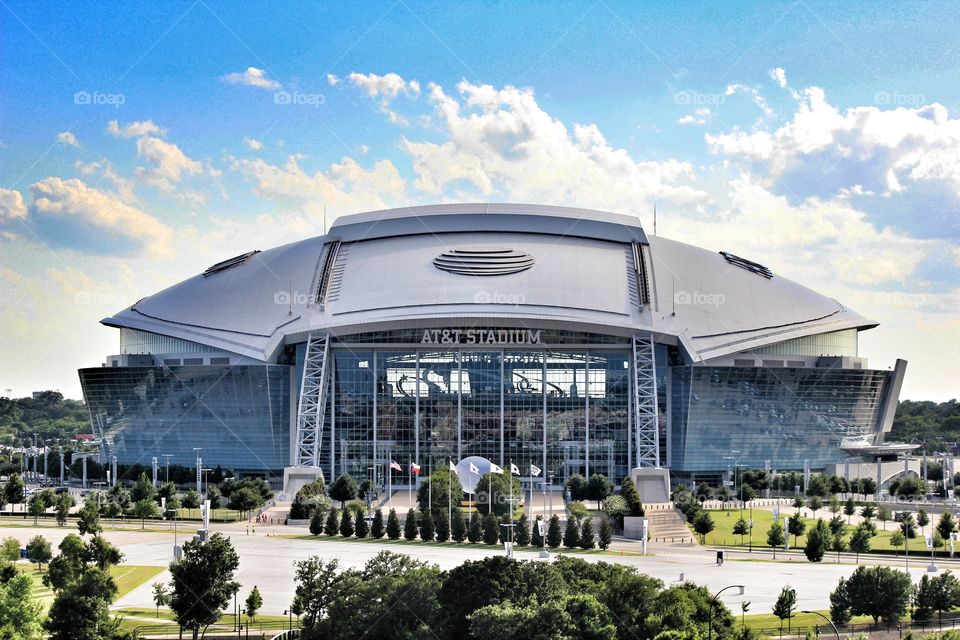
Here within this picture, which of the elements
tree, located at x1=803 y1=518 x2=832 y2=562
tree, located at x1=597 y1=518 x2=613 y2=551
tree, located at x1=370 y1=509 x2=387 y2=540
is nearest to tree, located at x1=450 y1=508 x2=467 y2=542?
tree, located at x1=370 y1=509 x2=387 y2=540

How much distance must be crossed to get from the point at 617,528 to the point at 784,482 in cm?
3600

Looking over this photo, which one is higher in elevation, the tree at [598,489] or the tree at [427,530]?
the tree at [598,489]

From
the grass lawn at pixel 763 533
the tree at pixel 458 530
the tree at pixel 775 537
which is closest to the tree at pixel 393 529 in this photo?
the tree at pixel 458 530

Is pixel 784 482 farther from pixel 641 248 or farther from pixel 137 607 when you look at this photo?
pixel 137 607

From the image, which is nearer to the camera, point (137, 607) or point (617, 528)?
point (137, 607)

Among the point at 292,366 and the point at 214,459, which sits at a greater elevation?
the point at 292,366

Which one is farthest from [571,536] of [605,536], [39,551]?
[39,551]

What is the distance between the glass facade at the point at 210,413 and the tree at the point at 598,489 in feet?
109

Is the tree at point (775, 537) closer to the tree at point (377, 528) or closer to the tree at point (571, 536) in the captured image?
the tree at point (571, 536)

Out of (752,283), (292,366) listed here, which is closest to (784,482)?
(752,283)

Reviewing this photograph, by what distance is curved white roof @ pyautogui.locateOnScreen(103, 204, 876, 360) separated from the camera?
115750mm

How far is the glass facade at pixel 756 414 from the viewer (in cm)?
11725

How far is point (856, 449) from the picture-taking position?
125 metres

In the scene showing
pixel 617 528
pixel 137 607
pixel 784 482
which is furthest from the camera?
pixel 784 482
